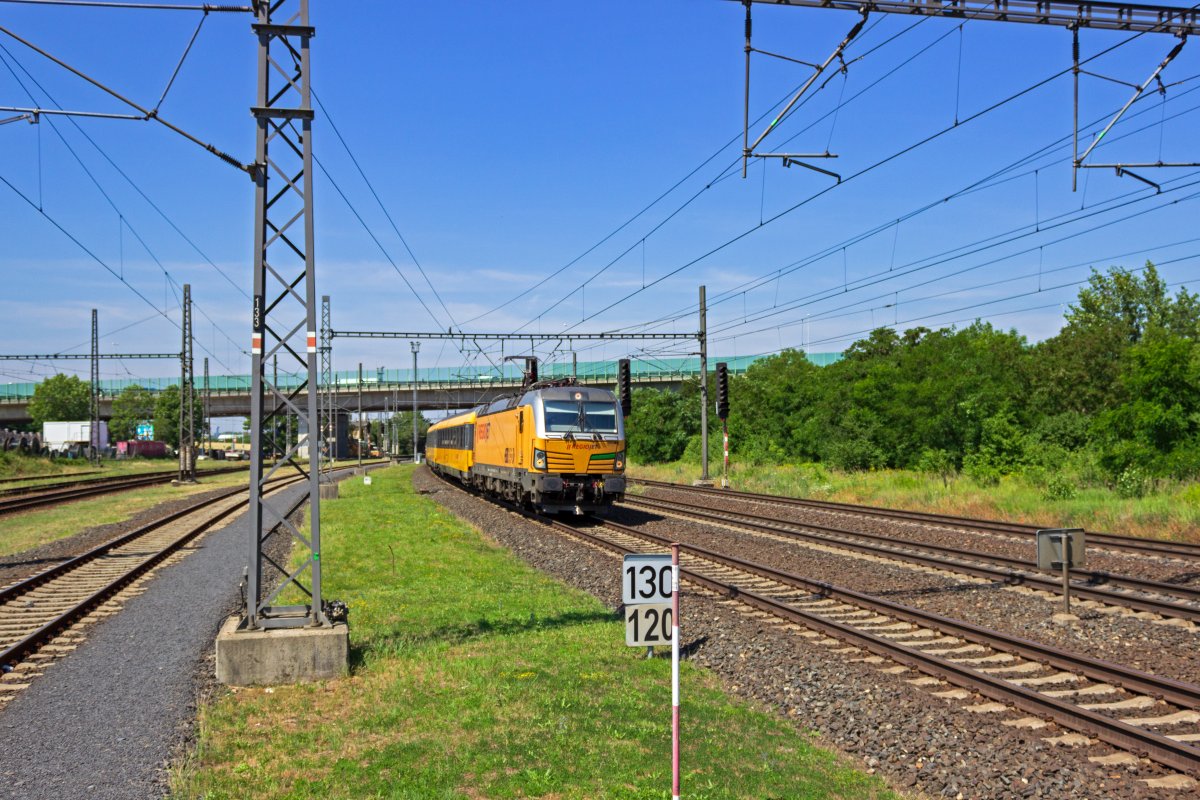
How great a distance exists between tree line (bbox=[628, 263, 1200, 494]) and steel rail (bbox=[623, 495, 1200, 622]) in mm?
8437

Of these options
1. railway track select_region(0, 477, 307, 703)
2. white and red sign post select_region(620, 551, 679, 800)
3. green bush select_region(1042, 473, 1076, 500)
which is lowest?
railway track select_region(0, 477, 307, 703)

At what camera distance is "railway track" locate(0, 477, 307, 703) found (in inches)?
414

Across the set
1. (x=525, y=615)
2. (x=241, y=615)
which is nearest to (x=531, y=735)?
(x=241, y=615)

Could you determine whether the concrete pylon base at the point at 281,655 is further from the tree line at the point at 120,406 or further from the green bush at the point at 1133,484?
the tree line at the point at 120,406

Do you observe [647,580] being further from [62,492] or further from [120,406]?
[120,406]

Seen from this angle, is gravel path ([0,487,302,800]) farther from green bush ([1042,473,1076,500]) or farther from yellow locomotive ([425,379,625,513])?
green bush ([1042,473,1076,500])

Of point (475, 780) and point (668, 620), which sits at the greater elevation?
point (668, 620)

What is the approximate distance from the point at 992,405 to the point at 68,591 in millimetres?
31871

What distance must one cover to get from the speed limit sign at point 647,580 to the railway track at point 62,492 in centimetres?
2917

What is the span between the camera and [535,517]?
2727 centimetres

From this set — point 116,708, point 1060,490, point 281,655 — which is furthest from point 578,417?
point 116,708

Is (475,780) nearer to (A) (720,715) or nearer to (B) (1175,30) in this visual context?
(A) (720,715)

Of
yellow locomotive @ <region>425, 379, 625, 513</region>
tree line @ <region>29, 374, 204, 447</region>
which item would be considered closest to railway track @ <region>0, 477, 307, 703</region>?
yellow locomotive @ <region>425, 379, 625, 513</region>

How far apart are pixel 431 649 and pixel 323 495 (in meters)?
27.6
